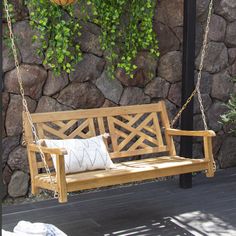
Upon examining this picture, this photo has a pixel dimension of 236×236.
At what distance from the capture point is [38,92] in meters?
4.30

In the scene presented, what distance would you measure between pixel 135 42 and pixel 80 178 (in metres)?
1.72

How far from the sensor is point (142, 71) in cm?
479

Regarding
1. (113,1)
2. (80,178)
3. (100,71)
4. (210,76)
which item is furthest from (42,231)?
(210,76)

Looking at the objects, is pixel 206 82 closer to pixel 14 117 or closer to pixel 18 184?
pixel 14 117

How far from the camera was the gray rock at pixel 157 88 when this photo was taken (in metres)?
4.84

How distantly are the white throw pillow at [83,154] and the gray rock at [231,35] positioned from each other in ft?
6.71

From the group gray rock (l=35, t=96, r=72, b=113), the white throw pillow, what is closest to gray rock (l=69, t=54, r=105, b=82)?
gray rock (l=35, t=96, r=72, b=113)

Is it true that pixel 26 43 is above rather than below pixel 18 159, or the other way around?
above

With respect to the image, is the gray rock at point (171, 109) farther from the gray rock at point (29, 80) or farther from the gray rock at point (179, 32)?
the gray rock at point (29, 80)

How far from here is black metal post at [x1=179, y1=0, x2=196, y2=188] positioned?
4.54m

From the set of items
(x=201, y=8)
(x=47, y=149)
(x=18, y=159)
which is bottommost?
(x=18, y=159)

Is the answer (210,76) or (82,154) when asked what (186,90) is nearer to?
(210,76)

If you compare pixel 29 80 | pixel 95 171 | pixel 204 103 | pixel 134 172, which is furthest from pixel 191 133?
pixel 29 80

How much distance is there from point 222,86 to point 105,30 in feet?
4.71
